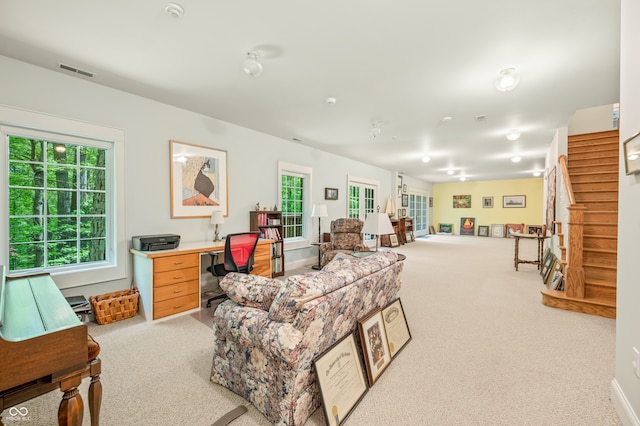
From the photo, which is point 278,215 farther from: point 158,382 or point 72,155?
point 158,382

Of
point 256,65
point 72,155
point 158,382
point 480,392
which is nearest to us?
point 480,392

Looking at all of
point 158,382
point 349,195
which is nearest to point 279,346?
point 158,382

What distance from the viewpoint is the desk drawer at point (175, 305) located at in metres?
3.01

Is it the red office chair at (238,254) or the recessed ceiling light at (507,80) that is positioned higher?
the recessed ceiling light at (507,80)

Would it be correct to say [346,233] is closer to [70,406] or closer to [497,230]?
[70,406]

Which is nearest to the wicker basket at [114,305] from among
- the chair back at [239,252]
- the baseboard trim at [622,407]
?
the chair back at [239,252]

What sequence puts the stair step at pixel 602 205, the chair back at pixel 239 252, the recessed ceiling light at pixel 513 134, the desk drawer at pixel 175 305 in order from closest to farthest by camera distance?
the desk drawer at pixel 175 305
the chair back at pixel 239 252
the stair step at pixel 602 205
the recessed ceiling light at pixel 513 134

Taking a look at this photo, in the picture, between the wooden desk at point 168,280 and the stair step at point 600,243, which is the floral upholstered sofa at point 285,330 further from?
the stair step at point 600,243

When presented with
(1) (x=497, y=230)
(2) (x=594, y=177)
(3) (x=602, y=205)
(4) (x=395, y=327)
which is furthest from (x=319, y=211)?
(1) (x=497, y=230)

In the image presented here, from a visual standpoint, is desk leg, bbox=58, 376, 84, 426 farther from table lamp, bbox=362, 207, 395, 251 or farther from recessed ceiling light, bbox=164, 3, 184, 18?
table lamp, bbox=362, 207, 395, 251

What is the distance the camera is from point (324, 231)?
21.6 feet

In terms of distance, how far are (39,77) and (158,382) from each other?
312 cm

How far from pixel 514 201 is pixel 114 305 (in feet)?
46.1

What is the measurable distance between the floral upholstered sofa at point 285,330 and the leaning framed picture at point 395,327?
0.39 meters
